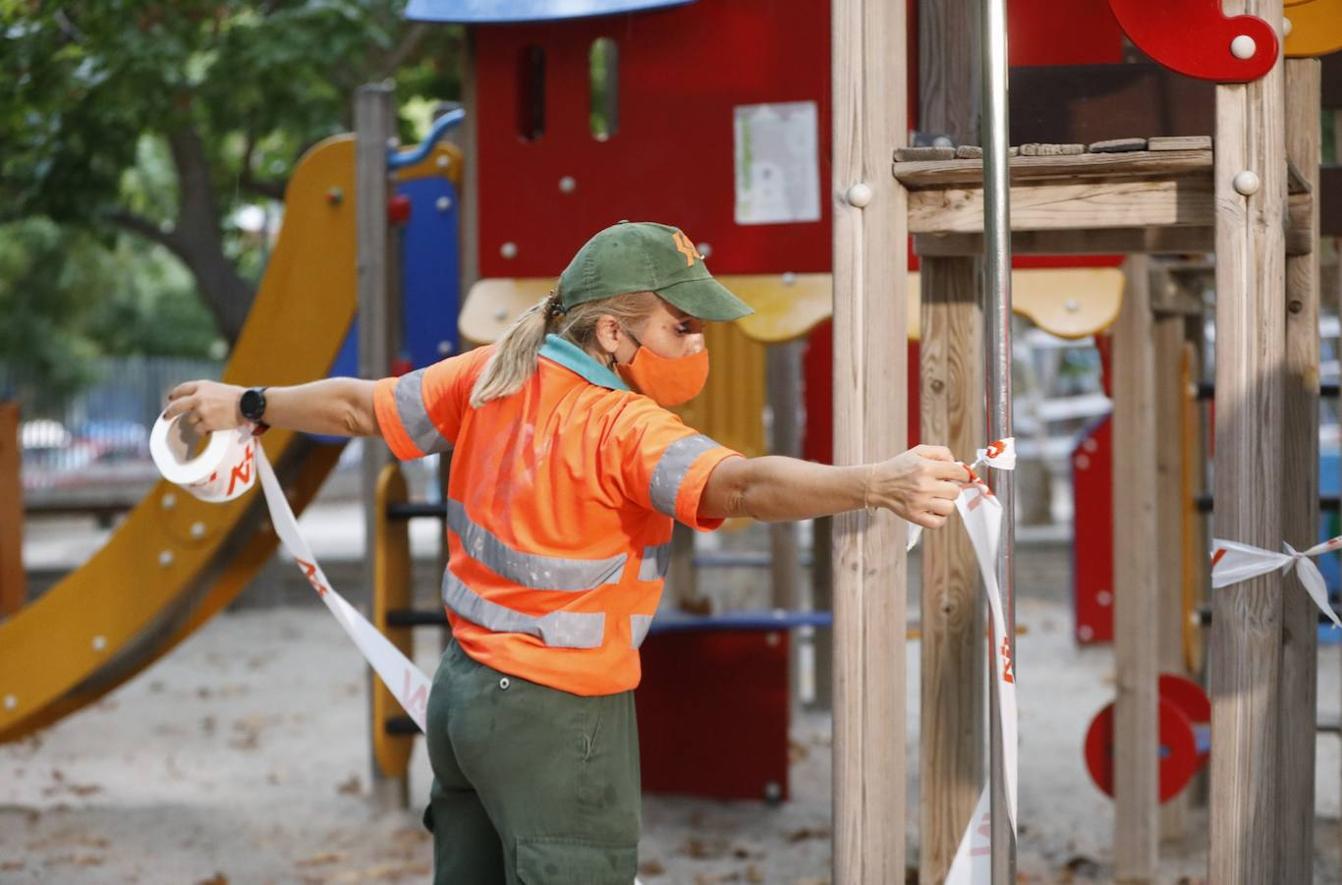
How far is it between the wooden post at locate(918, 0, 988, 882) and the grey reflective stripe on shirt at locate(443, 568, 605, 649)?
3.58ft

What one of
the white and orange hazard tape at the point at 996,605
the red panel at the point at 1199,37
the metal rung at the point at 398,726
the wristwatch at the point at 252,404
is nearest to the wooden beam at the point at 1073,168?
the red panel at the point at 1199,37

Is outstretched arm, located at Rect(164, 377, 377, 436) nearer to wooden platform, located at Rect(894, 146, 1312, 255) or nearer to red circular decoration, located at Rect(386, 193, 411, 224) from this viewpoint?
wooden platform, located at Rect(894, 146, 1312, 255)

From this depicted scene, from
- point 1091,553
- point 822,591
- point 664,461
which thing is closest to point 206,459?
point 664,461

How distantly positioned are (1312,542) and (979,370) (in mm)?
845

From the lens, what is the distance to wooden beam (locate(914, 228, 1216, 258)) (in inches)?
136

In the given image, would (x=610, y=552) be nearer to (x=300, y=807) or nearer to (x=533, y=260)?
(x=533, y=260)

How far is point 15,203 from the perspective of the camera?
10047mm

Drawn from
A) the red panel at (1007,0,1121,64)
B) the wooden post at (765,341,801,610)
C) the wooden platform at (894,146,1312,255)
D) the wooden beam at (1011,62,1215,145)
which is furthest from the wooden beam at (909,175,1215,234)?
the wooden post at (765,341,801,610)

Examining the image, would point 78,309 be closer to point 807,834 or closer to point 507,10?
point 507,10

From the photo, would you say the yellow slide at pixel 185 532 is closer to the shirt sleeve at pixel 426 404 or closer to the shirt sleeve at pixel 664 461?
the shirt sleeve at pixel 426 404

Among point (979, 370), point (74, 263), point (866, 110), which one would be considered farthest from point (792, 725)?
point (74, 263)

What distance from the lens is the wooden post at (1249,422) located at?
9.66 ft

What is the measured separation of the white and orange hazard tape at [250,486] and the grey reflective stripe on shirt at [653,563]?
1.76ft

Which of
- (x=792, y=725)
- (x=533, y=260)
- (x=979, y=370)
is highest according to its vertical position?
(x=533, y=260)
